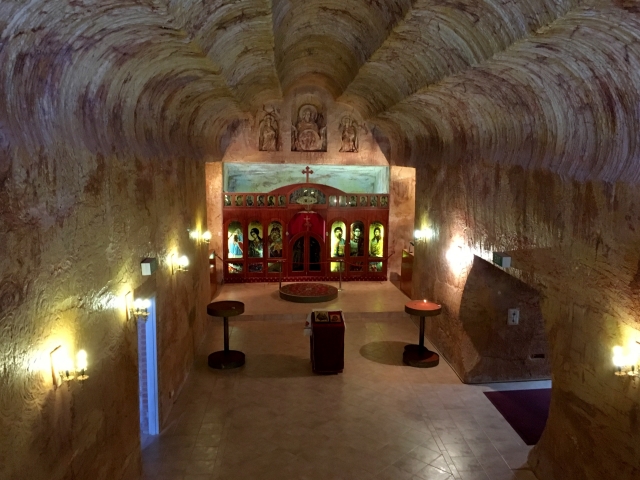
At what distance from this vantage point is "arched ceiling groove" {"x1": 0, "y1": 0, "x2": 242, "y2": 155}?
11.3ft

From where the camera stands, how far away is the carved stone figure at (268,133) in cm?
1481

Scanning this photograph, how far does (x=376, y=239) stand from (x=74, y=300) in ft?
38.8

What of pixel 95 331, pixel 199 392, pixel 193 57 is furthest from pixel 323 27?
pixel 199 392

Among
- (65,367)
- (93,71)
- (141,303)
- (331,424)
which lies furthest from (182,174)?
(65,367)

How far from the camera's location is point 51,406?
4000 millimetres

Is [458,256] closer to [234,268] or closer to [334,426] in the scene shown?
[334,426]

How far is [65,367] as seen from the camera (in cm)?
420

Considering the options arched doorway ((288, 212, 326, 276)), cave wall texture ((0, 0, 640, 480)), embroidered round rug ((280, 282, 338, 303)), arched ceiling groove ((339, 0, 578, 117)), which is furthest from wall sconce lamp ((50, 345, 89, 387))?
arched doorway ((288, 212, 326, 276))

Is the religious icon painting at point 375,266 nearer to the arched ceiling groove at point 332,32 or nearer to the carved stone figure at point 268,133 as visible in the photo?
the carved stone figure at point 268,133

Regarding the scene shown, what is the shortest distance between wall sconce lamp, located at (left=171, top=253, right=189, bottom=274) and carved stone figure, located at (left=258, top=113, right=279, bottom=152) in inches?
252

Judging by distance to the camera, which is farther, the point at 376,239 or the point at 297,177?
the point at 297,177

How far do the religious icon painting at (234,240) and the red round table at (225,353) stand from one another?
5291 mm

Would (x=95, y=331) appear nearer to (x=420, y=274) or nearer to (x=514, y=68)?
(x=514, y=68)

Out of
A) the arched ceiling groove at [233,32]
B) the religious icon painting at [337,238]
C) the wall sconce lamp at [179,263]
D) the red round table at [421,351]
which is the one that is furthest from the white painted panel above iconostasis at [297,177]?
the arched ceiling groove at [233,32]
